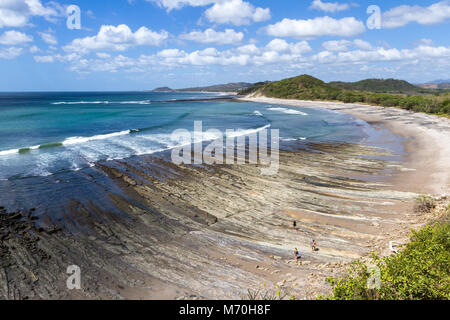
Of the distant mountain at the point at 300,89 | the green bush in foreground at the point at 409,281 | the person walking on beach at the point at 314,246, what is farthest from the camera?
the distant mountain at the point at 300,89

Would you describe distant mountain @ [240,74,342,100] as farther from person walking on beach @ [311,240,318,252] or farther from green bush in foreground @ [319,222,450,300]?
green bush in foreground @ [319,222,450,300]

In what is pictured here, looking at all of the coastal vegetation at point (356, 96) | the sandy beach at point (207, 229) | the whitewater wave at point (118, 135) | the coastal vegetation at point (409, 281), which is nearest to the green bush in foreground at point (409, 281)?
the coastal vegetation at point (409, 281)

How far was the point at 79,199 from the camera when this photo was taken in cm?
1888

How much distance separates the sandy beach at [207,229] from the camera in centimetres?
1089

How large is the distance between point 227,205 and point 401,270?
10813 millimetres

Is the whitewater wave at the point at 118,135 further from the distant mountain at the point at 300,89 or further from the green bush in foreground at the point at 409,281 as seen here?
the distant mountain at the point at 300,89

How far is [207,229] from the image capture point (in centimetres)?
A: 1492

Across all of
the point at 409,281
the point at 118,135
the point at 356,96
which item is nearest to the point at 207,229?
the point at 409,281

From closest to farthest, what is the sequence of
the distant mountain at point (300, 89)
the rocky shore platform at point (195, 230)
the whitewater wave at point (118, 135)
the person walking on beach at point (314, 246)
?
the rocky shore platform at point (195, 230) → the person walking on beach at point (314, 246) → the whitewater wave at point (118, 135) → the distant mountain at point (300, 89)

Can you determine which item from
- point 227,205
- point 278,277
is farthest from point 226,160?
point 278,277

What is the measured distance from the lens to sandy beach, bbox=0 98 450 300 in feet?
35.7

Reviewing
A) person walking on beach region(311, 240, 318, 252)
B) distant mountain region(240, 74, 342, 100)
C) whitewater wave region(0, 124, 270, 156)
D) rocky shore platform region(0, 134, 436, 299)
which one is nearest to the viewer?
rocky shore platform region(0, 134, 436, 299)

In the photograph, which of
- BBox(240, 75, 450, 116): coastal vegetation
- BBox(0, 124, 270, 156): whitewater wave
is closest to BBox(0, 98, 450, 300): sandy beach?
BBox(0, 124, 270, 156): whitewater wave
